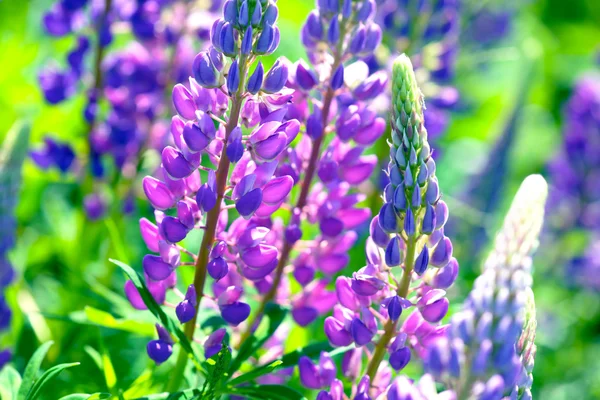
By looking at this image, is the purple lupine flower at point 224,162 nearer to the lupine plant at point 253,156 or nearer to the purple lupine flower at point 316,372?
the lupine plant at point 253,156

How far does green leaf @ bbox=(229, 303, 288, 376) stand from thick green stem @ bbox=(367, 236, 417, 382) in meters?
0.21

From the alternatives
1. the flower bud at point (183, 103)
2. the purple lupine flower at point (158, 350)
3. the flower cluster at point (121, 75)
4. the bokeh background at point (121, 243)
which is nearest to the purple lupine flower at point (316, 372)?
the purple lupine flower at point (158, 350)

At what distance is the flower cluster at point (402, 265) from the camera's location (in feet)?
3.71

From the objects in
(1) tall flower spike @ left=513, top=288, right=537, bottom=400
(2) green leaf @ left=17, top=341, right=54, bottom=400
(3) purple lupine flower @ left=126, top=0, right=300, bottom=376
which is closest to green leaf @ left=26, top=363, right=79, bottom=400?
(2) green leaf @ left=17, top=341, right=54, bottom=400

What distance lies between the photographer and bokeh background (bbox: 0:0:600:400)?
1.82m

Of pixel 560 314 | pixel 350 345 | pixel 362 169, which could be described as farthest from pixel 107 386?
pixel 560 314

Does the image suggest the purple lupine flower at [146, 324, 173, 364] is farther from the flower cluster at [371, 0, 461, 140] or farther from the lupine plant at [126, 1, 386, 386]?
the flower cluster at [371, 0, 461, 140]

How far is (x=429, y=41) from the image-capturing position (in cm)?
240

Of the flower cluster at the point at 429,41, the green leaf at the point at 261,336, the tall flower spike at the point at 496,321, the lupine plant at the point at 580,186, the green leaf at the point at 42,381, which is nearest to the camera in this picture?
the tall flower spike at the point at 496,321

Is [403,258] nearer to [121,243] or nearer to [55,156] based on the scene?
[121,243]

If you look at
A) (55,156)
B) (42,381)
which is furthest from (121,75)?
(42,381)

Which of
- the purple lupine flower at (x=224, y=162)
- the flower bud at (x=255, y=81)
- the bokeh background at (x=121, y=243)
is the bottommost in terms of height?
the bokeh background at (x=121, y=243)

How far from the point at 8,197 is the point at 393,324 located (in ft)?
2.82

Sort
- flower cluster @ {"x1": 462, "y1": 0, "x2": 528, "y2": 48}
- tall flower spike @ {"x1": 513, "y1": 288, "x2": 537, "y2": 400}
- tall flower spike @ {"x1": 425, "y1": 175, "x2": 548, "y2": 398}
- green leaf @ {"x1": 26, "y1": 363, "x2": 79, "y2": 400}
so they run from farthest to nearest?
flower cluster @ {"x1": 462, "y1": 0, "x2": 528, "y2": 48}, green leaf @ {"x1": 26, "y1": 363, "x2": 79, "y2": 400}, tall flower spike @ {"x1": 513, "y1": 288, "x2": 537, "y2": 400}, tall flower spike @ {"x1": 425, "y1": 175, "x2": 548, "y2": 398}
